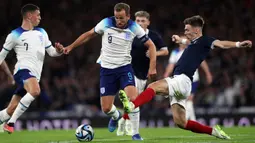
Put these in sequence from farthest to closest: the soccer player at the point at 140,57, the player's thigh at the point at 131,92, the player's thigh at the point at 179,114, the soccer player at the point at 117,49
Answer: the soccer player at the point at 140,57, the soccer player at the point at 117,49, the player's thigh at the point at 131,92, the player's thigh at the point at 179,114

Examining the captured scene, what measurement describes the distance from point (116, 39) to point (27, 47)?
7.34ft

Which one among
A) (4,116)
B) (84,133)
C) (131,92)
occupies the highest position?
(131,92)

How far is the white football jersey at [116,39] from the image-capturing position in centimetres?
1151

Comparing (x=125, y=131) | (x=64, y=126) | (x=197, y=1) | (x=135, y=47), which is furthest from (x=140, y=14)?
(x=197, y=1)

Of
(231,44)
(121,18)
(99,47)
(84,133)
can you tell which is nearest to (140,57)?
(121,18)

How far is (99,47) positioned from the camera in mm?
24328

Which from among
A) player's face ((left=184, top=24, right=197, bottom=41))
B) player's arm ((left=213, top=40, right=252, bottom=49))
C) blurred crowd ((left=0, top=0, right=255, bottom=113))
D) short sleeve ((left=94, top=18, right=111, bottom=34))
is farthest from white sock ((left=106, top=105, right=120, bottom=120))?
blurred crowd ((left=0, top=0, right=255, bottom=113))

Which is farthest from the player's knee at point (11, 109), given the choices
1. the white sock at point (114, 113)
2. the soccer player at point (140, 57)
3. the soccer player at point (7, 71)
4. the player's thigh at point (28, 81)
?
the soccer player at point (140, 57)

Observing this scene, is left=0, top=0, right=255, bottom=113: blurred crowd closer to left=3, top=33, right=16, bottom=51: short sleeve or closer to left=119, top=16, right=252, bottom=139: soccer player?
left=3, top=33, right=16, bottom=51: short sleeve

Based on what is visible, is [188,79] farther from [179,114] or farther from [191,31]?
[191,31]

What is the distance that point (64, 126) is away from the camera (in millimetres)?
19594

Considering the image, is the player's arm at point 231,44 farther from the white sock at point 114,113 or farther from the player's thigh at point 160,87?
the white sock at point 114,113

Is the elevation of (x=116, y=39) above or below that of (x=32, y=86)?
above

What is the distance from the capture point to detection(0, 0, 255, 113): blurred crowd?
2050cm
